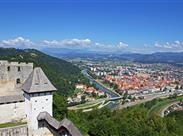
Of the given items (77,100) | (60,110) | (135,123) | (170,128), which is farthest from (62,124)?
(77,100)

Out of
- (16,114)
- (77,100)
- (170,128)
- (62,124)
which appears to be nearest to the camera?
(62,124)

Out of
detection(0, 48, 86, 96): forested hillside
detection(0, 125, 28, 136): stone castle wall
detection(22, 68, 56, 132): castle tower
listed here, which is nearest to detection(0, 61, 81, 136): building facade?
detection(22, 68, 56, 132): castle tower

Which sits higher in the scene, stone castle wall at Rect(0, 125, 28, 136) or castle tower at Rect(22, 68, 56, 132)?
castle tower at Rect(22, 68, 56, 132)

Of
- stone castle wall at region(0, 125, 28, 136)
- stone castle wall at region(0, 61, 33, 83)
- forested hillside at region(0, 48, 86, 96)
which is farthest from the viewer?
forested hillside at region(0, 48, 86, 96)

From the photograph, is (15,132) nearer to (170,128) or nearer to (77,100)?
(170,128)

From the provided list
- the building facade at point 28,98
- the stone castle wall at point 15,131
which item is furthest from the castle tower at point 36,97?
the stone castle wall at point 15,131

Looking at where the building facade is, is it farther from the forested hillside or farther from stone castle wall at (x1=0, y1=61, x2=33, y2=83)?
the forested hillside
